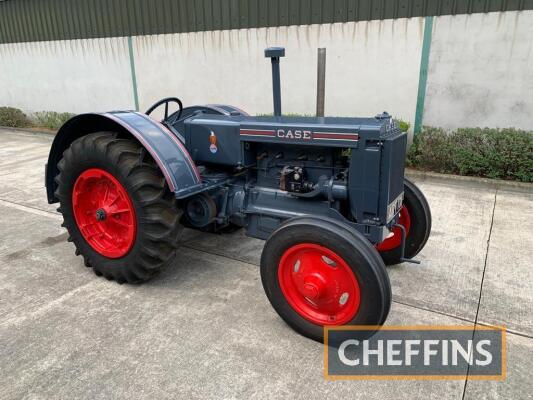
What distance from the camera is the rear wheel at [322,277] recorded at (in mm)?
Result: 2105

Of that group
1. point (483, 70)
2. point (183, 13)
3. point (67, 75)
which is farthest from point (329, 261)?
point (67, 75)

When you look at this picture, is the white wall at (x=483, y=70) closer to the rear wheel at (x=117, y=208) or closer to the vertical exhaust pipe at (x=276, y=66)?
the vertical exhaust pipe at (x=276, y=66)

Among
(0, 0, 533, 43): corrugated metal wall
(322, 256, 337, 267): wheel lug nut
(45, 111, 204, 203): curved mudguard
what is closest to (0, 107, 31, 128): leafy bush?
(0, 0, 533, 43): corrugated metal wall

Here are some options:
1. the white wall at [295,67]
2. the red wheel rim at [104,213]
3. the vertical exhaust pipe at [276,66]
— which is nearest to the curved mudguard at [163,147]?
the red wheel rim at [104,213]

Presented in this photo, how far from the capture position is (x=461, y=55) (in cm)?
568

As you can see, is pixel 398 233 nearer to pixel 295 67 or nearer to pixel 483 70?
pixel 483 70

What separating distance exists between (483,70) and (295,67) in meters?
2.90

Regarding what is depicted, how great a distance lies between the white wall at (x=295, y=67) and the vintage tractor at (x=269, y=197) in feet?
11.8

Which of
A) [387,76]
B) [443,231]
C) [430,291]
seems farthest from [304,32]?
[430,291]

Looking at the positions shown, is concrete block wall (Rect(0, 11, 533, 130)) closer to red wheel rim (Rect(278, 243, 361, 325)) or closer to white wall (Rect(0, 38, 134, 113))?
white wall (Rect(0, 38, 134, 113))

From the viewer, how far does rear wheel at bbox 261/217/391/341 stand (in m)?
2.11

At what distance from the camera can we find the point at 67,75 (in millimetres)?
10102

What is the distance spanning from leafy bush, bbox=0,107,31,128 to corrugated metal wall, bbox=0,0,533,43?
1.87 meters

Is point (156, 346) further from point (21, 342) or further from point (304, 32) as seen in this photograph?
point (304, 32)
